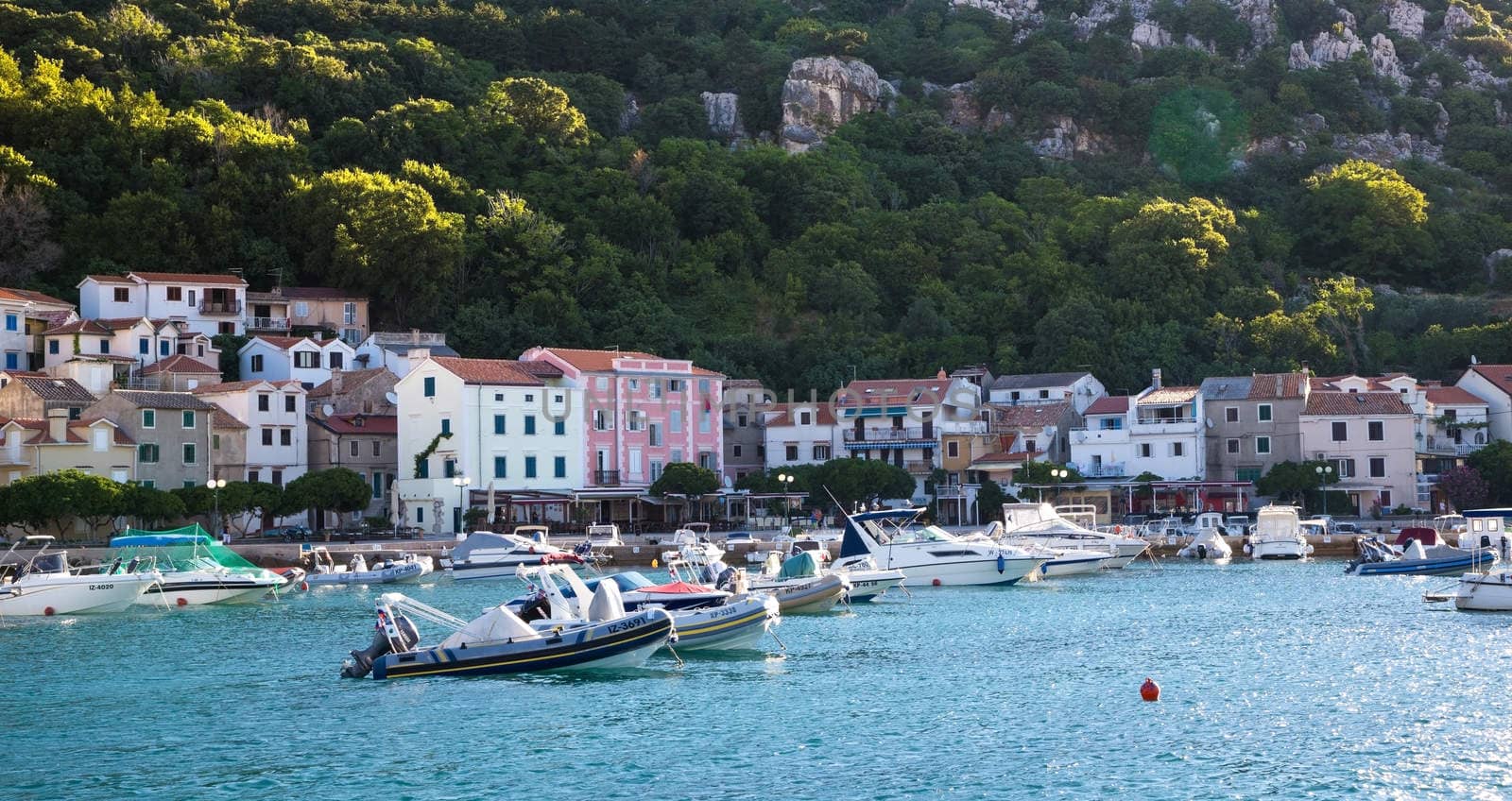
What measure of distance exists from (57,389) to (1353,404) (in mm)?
54372

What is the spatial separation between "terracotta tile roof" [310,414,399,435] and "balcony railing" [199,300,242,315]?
947 centimetres

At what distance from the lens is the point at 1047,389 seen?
276 ft

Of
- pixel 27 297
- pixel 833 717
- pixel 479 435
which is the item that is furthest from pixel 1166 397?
pixel 833 717

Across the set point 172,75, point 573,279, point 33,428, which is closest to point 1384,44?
point 573,279

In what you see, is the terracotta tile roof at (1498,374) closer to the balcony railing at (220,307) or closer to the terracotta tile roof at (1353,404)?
the terracotta tile roof at (1353,404)

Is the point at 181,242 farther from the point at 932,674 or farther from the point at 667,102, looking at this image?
the point at 932,674

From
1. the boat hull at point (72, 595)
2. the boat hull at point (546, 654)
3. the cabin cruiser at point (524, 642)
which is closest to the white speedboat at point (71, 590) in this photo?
the boat hull at point (72, 595)

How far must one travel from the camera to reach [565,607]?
32.1m

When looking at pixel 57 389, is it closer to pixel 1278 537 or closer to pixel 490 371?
pixel 490 371

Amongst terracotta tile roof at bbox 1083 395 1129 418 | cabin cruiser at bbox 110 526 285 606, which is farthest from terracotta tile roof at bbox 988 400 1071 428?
cabin cruiser at bbox 110 526 285 606

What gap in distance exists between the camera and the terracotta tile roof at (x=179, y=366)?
241ft

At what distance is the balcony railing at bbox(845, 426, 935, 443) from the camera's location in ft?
265

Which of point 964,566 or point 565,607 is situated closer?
point 565,607

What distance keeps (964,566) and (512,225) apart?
41877 mm
